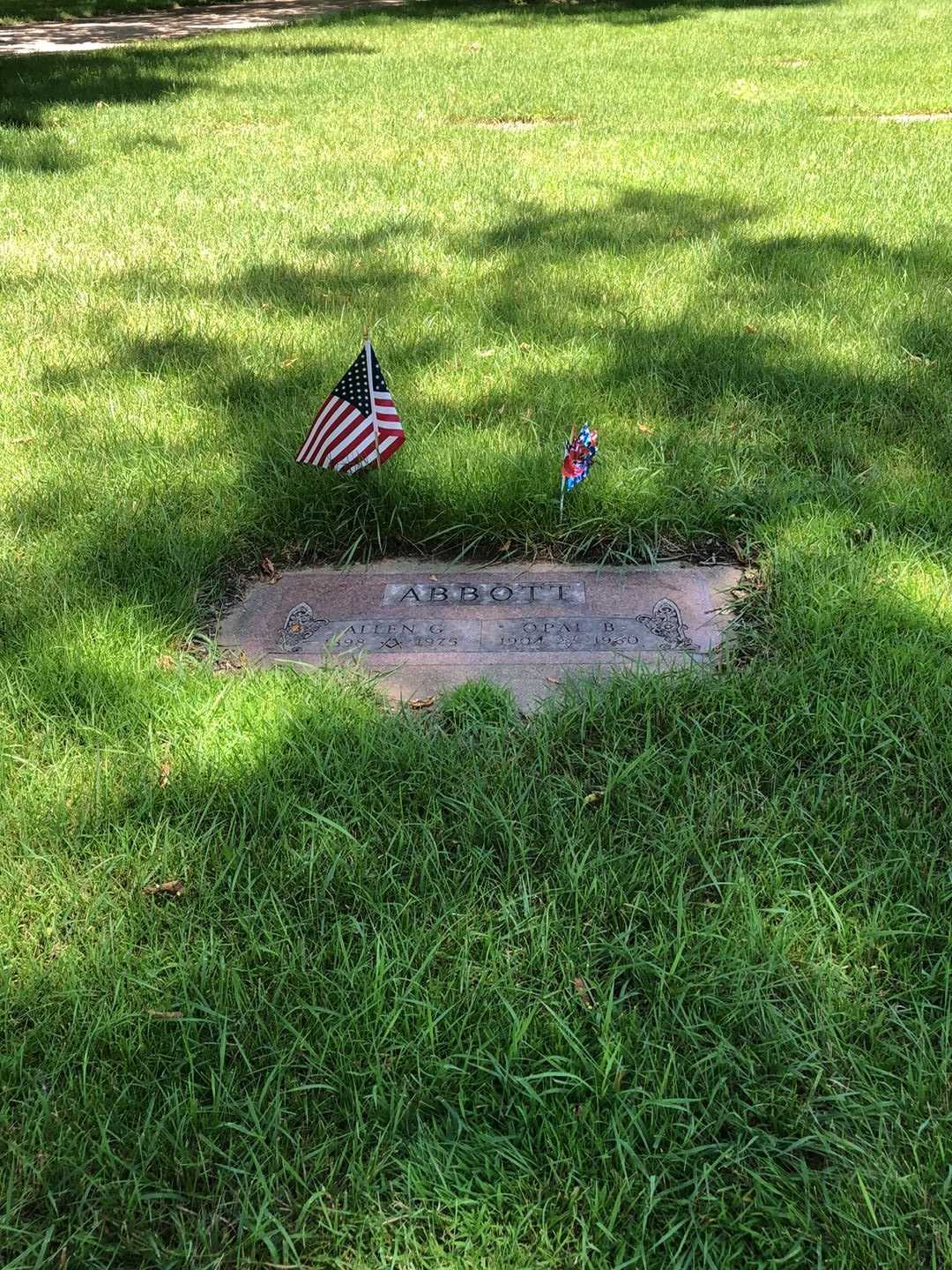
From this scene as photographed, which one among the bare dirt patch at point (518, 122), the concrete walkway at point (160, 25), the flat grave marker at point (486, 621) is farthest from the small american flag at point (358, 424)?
the concrete walkway at point (160, 25)

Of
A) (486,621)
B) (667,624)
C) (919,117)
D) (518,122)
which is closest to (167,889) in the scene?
(486,621)

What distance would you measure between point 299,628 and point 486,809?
2.92 feet

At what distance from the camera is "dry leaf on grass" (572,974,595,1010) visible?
179cm

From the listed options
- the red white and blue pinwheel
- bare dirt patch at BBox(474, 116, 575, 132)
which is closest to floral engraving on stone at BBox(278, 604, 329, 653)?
the red white and blue pinwheel

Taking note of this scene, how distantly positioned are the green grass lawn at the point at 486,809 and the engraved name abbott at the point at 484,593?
0.17 meters

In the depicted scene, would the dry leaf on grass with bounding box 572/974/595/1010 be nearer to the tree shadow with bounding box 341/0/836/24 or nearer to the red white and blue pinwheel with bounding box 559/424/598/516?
the red white and blue pinwheel with bounding box 559/424/598/516

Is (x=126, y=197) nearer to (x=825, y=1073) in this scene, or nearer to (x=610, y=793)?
(x=610, y=793)

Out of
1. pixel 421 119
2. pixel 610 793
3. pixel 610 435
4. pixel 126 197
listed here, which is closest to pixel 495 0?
pixel 421 119

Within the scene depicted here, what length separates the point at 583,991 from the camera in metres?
1.79

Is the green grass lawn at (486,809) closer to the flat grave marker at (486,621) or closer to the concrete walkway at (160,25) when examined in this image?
the flat grave marker at (486,621)

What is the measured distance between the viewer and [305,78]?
1045 cm

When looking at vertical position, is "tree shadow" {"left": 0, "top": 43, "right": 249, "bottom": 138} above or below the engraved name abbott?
above

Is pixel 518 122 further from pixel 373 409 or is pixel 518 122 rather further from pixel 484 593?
pixel 484 593

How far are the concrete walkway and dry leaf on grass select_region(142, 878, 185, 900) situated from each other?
14.0 metres
